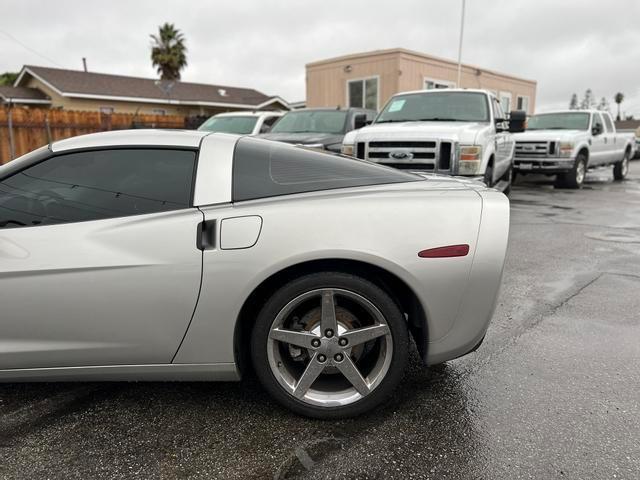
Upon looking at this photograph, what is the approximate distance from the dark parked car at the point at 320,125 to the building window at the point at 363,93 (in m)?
6.04

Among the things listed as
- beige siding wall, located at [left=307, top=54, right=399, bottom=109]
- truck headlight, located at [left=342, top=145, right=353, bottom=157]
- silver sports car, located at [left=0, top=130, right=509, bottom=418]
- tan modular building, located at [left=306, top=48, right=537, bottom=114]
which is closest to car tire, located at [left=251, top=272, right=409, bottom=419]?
silver sports car, located at [left=0, top=130, right=509, bottom=418]

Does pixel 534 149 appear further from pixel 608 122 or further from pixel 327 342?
pixel 327 342

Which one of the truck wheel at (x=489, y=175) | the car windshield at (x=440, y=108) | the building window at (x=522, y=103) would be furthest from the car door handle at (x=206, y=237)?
the building window at (x=522, y=103)

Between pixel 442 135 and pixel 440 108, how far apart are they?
61.5 inches

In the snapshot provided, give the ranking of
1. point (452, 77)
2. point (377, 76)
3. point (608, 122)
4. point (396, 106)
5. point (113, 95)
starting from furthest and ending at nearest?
point (113, 95)
point (452, 77)
point (377, 76)
point (608, 122)
point (396, 106)

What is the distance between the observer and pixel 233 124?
11953 mm

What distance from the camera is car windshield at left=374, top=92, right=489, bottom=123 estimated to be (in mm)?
8234

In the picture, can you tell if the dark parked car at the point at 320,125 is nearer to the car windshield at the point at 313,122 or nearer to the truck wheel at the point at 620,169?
the car windshield at the point at 313,122

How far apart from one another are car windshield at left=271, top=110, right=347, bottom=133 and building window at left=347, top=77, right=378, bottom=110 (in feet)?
21.5

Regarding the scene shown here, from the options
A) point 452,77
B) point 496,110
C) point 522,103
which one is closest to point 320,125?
point 496,110

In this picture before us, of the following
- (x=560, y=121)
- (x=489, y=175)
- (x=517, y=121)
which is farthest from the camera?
(x=560, y=121)

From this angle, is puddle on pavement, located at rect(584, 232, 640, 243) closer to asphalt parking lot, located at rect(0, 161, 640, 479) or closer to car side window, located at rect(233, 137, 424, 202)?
asphalt parking lot, located at rect(0, 161, 640, 479)

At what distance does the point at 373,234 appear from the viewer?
2400mm

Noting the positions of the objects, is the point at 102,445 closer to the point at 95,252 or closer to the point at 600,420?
the point at 95,252
